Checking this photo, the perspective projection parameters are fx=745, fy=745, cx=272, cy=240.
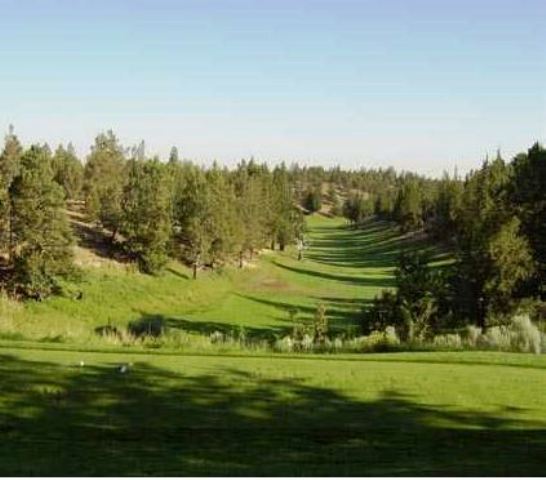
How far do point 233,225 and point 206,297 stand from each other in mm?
15481

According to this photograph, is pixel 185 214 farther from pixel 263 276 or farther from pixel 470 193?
pixel 470 193

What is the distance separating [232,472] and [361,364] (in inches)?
238

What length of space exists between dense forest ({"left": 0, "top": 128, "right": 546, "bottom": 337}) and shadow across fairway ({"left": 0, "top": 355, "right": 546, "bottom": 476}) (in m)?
12.5

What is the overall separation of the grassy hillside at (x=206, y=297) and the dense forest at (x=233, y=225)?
7.74 ft

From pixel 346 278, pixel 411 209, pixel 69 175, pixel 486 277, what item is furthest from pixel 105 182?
pixel 411 209

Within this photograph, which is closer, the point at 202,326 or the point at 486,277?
the point at 486,277

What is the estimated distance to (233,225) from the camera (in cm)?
8450

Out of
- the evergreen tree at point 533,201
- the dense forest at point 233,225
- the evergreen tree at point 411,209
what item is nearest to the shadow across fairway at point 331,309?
the dense forest at point 233,225

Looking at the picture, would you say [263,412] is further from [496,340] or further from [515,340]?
[515,340]

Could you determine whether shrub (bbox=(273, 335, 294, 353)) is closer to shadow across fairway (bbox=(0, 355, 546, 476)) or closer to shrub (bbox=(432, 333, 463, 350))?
shrub (bbox=(432, 333, 463, 350))

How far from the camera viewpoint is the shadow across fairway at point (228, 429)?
905 cm

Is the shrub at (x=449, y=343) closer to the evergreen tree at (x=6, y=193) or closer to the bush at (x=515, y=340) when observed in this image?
the bush at (x=515, y=340)

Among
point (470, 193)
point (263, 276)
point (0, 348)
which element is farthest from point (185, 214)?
point (0, 348)

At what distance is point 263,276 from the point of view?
293ft
